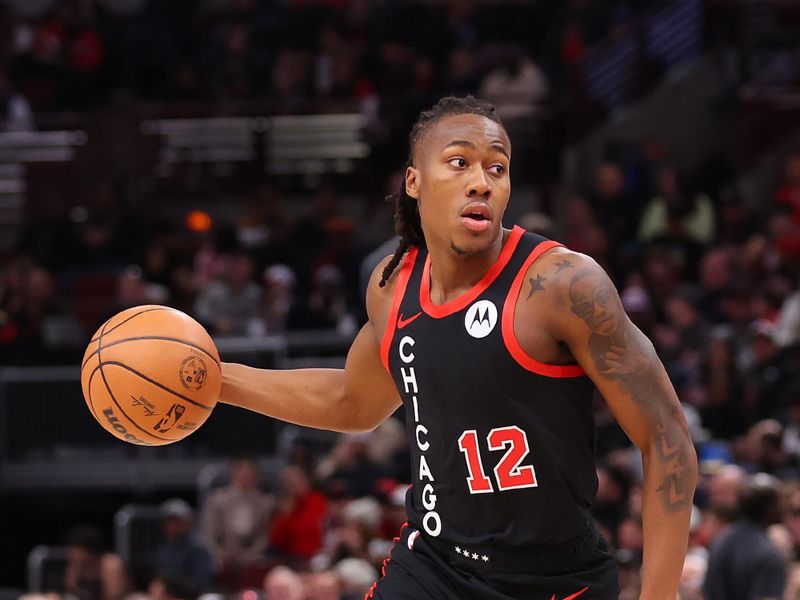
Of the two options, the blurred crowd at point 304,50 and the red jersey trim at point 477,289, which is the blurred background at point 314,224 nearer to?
the blurred crowd at point 304,50

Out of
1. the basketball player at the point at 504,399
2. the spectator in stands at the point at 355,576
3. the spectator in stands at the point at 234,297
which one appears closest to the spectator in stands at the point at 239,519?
the spectator in stands at the point at 355,576

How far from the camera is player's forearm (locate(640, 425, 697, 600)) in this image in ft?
13.3

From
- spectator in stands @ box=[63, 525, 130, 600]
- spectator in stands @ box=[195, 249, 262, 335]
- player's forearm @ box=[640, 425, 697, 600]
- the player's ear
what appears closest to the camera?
player's forearm @ box=[640, 425, 697, 600]

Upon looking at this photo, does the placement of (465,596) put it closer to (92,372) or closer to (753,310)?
(92,372)

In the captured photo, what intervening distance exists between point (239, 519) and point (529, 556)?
7944mm

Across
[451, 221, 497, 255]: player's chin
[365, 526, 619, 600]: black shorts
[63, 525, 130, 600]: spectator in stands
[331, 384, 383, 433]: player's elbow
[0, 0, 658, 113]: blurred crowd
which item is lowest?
[63, 525, 130, 600]: spectator in stands

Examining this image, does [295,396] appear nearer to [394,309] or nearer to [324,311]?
[394,309]

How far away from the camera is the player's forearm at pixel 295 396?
5.00 metres

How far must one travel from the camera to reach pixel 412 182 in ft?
15.1

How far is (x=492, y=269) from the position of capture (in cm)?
441

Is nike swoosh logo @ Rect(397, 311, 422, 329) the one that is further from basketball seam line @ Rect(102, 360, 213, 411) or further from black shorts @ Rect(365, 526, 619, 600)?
basketball seam line @ Rect(102, 360, 213, 411)

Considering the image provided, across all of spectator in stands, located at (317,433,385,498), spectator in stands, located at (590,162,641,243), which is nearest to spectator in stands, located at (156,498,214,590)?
spectator in stands, located at (317,433,385,498)

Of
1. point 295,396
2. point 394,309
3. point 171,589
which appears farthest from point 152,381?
point 171,589

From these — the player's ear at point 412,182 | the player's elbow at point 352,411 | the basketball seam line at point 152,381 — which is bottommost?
the player's elbow at point 352,411
